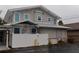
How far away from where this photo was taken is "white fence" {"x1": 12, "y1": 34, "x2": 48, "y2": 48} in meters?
16.3

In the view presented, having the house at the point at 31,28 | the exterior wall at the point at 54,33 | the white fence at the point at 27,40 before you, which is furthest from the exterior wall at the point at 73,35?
the white fence at the point at 27,40

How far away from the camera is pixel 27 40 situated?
17.2 metres

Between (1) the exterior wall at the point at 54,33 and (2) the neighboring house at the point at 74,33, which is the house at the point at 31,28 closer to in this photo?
(1) the exterior wall at the point at 54,33

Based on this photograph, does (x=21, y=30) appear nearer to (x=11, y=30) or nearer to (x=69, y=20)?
(x=11, y=30)

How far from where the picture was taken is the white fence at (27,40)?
16272 millimetres

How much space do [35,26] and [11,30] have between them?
11.4 feet

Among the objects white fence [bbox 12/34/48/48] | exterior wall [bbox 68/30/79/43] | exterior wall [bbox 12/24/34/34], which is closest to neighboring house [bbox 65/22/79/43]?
exterior wall [bbox 68/30/79/43]

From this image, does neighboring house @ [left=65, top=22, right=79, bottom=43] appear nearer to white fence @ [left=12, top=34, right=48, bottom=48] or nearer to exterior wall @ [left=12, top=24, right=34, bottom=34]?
white fence @ [left=12, top=34, right=48, bottom=48]

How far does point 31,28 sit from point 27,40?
2833mm

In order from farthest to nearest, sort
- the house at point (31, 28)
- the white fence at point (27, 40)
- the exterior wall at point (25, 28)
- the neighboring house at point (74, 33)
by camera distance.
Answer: the neighboring house at point (74, 33)
the exterior wall at point (25, 28)
the house at point (31, 28)
the white fence at point (27, 40)

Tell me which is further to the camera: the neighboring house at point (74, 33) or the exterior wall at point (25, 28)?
the neighboring house at point (74, 33)

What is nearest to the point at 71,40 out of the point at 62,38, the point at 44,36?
the point at 62,38

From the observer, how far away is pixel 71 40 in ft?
81.8

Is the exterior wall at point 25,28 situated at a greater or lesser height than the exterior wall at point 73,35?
greater
